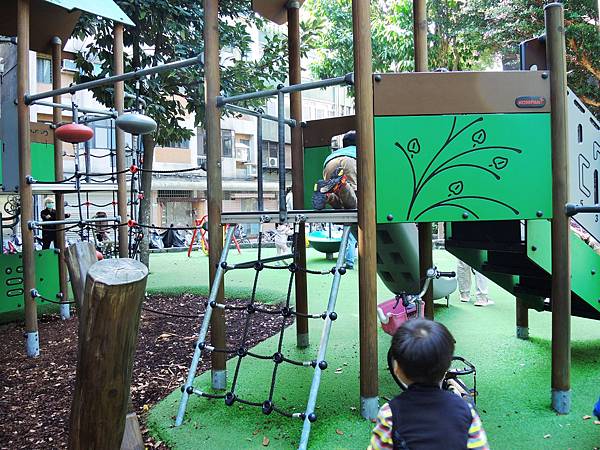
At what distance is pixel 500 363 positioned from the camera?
4273 millimetres

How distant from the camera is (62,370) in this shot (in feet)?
14.5

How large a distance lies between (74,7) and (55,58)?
145 cm

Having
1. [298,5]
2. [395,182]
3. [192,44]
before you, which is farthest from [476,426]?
[192,44]

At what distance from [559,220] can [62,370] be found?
13.5ft

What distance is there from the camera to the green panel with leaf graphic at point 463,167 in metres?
3.19

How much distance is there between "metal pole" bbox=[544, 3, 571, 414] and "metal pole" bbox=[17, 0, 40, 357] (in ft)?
14.5

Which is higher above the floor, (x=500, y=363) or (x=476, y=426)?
(x=476, y=426)

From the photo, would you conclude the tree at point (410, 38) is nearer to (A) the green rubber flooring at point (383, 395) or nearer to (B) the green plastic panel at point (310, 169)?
(B) the green plastic panel at point (310, 169)

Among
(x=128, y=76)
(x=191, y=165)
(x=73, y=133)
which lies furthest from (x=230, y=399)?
(x=191, y=165)

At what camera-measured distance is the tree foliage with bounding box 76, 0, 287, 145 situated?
26.3ft

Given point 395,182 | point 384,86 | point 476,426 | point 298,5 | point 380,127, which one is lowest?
point 476,426

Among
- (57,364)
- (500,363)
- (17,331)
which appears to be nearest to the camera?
(500,363)

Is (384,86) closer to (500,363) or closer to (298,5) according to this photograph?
(298,5)

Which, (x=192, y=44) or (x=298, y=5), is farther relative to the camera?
(x=192, y=44)
